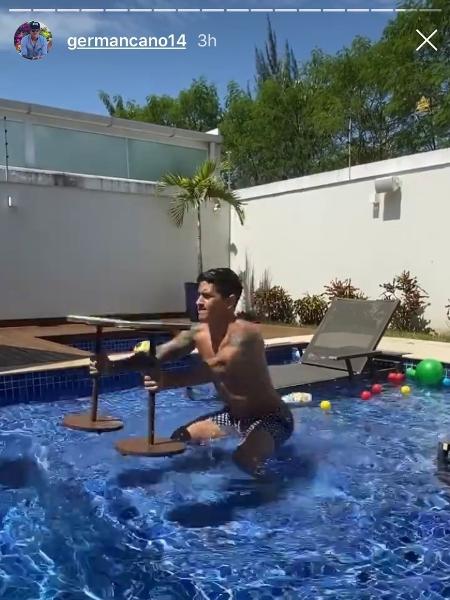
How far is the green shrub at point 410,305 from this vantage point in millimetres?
11141

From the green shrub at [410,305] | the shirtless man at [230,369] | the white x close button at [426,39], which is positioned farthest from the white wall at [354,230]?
the white x close button at [426,39]

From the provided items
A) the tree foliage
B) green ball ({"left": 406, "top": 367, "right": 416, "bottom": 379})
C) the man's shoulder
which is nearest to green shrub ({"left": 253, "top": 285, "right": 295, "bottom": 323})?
the tree foliage

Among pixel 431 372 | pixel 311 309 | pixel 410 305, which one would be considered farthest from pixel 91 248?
pixel 431 372

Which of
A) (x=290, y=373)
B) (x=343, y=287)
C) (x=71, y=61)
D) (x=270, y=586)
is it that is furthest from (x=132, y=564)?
(x=71, y=61)

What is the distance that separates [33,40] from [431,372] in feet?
39.7

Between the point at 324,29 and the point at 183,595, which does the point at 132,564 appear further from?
the point at 324,29

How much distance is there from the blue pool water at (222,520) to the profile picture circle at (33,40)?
11148 mm

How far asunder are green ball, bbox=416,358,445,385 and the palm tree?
7079mm

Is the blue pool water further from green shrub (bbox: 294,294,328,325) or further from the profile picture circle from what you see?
the profile picture circle

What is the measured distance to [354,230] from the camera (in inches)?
490

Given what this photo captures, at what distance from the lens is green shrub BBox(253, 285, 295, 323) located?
45.1ft

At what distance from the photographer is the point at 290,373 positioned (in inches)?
269

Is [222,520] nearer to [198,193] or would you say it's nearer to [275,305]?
[275,305]

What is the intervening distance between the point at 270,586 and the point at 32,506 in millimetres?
1779
